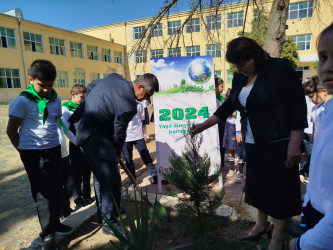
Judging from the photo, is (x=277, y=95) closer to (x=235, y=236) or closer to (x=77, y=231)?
(x=235, y=236)

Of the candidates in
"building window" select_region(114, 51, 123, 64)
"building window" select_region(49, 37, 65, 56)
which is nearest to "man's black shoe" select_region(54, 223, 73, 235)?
"building window" select_region(49, 37, 65, 56)

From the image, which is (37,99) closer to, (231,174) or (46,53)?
(231,174)

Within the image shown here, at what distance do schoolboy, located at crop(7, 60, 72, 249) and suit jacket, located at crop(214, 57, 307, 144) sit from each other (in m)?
1.86

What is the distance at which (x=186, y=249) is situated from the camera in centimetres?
218

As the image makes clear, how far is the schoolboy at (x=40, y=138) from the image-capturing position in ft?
7.03

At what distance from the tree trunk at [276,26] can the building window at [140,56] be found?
2.11 meters

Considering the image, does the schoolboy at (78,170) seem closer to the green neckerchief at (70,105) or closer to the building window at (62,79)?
the green neckerchief at (70,105)

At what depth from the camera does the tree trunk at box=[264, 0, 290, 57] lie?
3193 mm

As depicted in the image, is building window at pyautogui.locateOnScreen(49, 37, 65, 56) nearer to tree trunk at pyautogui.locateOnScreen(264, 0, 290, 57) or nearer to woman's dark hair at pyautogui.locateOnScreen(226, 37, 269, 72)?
tree trunk at pyautogui.locateOnScreen(264, 0, 290, 57)

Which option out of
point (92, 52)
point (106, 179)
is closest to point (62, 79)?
point (92, 52)

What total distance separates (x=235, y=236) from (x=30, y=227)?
2421mm

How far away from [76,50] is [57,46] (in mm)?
2410

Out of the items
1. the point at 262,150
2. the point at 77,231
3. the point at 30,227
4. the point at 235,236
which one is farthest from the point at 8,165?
the point at 262,150

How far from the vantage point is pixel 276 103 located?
178cm
